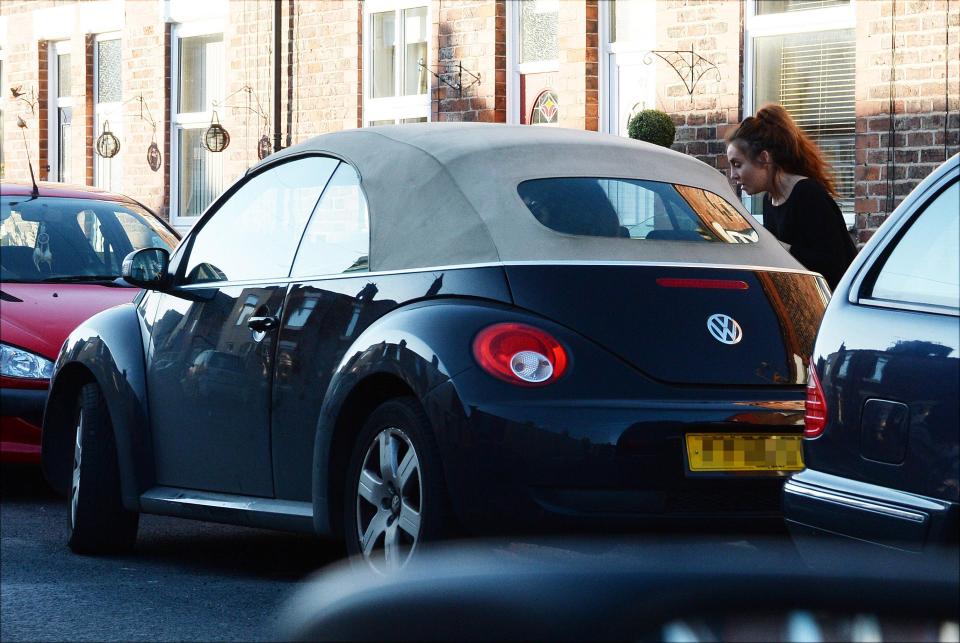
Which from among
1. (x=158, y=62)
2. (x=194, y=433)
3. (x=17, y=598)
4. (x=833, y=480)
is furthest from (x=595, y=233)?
(x=158, y=62)

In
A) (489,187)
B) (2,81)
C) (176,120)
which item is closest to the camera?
(489,187)

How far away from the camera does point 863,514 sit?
387cm

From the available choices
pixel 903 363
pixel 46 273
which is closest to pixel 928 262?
pixel 903 363

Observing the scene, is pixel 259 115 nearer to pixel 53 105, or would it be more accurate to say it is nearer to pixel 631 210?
pixel 53 105

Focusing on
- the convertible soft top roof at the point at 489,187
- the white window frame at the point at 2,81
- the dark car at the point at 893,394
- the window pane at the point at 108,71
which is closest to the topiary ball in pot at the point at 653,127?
the convertible soft top roof at the point at 489,187

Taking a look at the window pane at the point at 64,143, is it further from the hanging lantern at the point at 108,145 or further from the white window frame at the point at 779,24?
the white window frame at the point at 779,24

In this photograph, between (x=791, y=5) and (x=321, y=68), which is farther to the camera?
(x=321, y=68)

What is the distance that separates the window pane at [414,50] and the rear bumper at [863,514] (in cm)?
1131

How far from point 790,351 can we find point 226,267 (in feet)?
7.29

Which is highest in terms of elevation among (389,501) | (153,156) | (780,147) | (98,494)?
(153,156)

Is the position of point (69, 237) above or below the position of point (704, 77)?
below

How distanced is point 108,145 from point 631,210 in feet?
47.8

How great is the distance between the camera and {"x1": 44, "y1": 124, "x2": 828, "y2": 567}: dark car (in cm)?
449

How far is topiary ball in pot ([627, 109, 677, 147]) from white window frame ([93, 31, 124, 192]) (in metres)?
8.65
